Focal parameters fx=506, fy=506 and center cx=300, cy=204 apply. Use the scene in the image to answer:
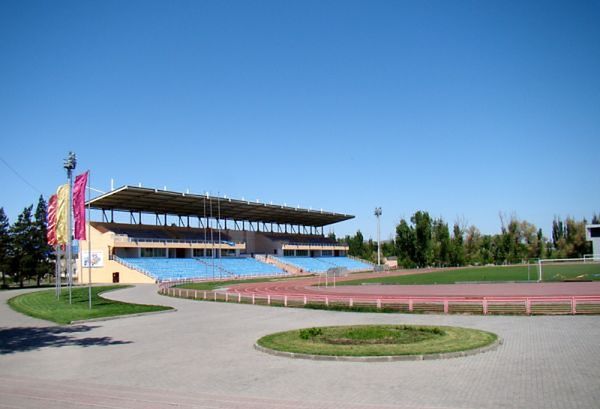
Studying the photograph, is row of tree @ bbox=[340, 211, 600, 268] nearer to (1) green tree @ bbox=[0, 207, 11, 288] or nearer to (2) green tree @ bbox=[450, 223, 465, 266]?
(2) green tree @ bbox=[450, 223, 465, 266]

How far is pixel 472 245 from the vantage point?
122812mm

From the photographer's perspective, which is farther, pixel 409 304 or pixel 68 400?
pixel 409 304

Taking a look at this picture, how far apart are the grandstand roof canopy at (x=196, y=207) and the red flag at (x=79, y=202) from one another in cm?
3413

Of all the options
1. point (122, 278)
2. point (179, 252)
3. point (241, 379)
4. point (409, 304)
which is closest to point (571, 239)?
point (179, 252)

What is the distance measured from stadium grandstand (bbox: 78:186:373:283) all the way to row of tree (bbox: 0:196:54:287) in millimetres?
5175

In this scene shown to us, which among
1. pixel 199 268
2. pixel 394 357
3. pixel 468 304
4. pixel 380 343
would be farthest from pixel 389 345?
pixel 199 268

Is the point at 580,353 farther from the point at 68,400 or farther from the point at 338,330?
the point at 68,400

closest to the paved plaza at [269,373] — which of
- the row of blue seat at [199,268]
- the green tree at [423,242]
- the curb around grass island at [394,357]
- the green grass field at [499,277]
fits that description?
the curb around grass island at [394,357]

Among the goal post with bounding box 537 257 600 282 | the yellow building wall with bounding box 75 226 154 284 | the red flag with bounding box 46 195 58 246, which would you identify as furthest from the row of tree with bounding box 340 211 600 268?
the red flag with bounding box 46 195 58 246

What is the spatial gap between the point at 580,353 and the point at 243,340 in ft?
34.8

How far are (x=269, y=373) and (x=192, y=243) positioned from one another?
227 feet

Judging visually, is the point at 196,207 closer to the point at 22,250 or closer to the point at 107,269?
the point at 107,269

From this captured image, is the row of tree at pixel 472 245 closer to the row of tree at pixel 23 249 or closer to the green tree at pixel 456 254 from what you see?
the green tree at pixel 456 254

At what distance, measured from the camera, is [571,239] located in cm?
11175
